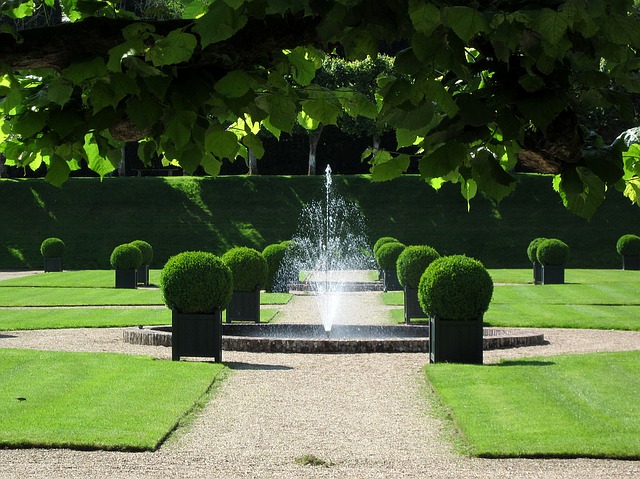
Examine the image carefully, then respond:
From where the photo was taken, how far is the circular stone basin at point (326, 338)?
45.8ft

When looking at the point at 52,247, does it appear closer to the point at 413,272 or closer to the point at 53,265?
the point at 53,265

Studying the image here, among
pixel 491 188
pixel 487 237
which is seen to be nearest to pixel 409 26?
pixel 491 188

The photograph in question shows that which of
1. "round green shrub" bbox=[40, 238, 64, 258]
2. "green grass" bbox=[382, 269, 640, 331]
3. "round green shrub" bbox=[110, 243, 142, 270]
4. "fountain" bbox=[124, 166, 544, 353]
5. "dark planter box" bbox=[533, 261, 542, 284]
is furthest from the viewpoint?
"round green shrub" bbox=[40, 238, 64, 258]

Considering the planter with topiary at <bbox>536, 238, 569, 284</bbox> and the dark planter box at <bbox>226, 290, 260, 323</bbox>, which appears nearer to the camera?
the dark planter box at <bbox>226, 290, 260, 323</bbox>

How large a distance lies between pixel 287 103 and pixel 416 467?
14.7ft

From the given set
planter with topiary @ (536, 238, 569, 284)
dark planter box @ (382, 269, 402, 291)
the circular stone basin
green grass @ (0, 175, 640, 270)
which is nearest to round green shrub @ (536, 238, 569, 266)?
planter with topiary @ (536, 238, 569, 284)

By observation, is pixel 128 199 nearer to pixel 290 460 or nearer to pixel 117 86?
pixel 290 460

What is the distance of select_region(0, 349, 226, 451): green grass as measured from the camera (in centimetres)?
812

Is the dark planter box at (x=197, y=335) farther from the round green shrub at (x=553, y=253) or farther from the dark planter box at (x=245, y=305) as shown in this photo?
the round green shrub at (x=553, y=253)

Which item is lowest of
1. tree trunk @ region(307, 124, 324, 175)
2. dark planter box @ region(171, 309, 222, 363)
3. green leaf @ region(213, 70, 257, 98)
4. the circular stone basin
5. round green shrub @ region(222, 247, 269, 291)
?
the circular stone basin

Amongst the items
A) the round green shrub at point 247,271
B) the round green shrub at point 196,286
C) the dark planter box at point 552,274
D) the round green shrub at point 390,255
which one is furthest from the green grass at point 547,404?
the dark planter box at point 552,274

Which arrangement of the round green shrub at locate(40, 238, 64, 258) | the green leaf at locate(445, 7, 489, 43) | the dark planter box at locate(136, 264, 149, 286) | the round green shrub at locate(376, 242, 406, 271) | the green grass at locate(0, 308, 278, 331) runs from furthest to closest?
the round green shrub at locate(40, 238, 64, 258), the dark planter box at locate(136, 264, 149, 286), the round green shrub at locate(376, 242, 406, 271), the green grass at locate(0, 308, 278, 331), the green leaf at locate(445, 7, 489, 43)

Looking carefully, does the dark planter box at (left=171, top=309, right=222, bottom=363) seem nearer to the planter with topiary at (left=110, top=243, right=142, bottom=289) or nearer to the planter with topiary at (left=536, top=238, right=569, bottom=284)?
the planter with topiary at (left=110, top=243, right=142, bottom=289)

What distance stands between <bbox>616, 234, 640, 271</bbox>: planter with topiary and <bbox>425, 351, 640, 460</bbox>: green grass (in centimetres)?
2106
